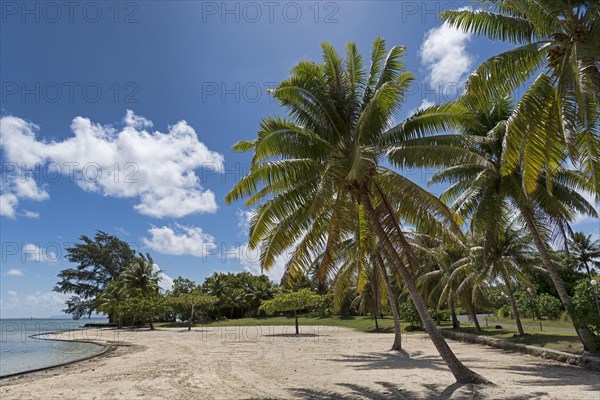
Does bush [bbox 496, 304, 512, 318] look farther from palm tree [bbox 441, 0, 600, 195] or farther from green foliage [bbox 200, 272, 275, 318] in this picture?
palm tree [bbox 441, 0, 600, 195]

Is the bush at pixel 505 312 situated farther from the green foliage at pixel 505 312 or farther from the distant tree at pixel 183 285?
the distant tree at pixel 183 285

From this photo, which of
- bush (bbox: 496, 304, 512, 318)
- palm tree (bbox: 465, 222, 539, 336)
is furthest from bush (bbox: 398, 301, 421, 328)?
bush (bbox: 496, 304, 512, 318)

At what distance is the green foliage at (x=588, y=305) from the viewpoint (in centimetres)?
1398

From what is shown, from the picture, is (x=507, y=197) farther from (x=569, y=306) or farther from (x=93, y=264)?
(x=93, y=264)

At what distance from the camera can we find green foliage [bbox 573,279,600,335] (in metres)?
14.0

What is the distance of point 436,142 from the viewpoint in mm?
10430

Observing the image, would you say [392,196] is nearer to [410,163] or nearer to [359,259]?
[410,163]

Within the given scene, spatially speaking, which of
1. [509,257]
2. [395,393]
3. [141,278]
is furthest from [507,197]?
[141,278]

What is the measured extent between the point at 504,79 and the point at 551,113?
61.1 inches

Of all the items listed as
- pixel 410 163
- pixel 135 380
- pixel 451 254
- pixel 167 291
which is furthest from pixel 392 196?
pixel 167 291

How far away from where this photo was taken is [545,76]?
9.15 m

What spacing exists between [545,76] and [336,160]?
205 inches

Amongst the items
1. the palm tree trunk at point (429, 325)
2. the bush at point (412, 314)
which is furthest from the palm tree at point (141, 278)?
the palm tree trunk at point (429, 325)

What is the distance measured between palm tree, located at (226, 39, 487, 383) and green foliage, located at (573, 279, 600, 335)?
727 centimetres
